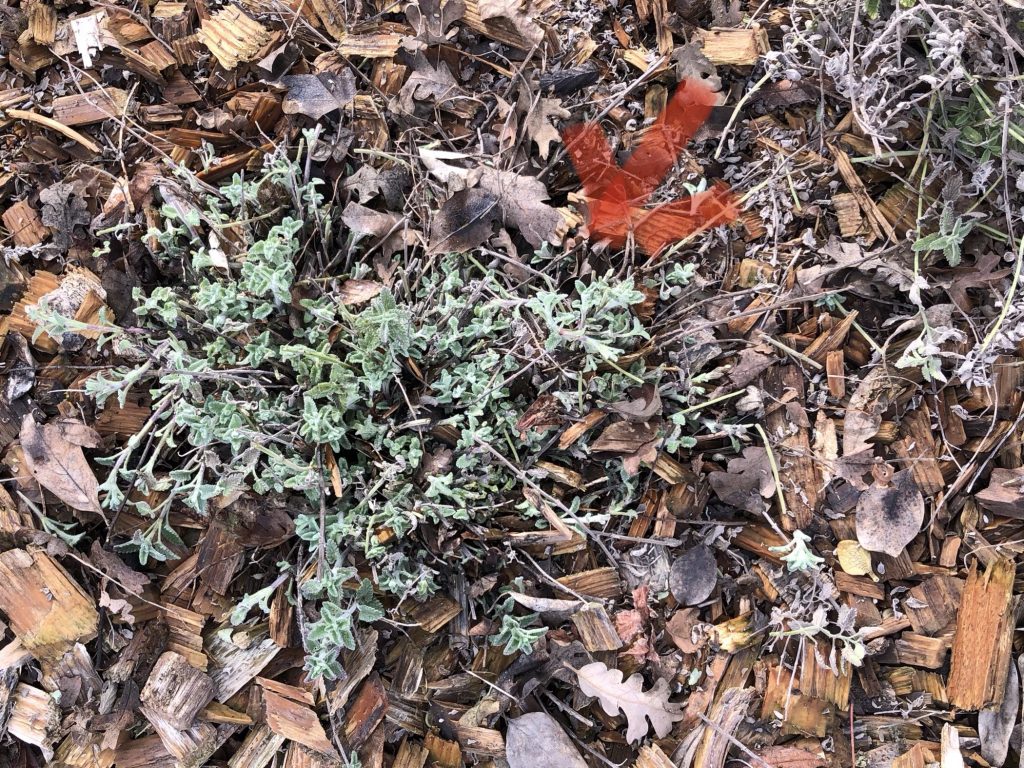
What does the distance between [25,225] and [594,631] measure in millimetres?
2007

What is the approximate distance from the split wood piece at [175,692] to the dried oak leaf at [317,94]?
1549mm

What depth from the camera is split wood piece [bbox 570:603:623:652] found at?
6.72 feet

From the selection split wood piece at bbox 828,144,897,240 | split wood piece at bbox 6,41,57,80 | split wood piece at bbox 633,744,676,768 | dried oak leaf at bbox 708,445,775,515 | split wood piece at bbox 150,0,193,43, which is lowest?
split wood piece at bbox 633,744,676,768

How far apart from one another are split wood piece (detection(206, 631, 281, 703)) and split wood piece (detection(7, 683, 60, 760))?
415 millimetres

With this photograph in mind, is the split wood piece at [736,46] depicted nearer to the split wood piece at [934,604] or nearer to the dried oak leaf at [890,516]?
the dried oak leaf at [890,516]

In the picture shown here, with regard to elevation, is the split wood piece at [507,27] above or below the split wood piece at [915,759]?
above

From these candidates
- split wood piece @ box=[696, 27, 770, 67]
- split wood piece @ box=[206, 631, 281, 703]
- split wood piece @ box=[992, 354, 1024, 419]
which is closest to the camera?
split wood piece @ box=[206, 631, 281, 703]

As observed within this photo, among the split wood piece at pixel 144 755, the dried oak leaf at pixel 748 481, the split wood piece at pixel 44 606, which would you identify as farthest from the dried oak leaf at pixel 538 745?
the split wood piece at pixel 44 606

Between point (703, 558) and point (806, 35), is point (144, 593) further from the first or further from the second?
point (806, 35)

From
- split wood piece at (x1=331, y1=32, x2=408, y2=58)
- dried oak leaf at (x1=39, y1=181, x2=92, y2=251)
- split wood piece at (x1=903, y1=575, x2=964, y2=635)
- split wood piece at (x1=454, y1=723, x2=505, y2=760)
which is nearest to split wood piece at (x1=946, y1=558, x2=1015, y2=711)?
split wood piece at (x1=903, y1=575, x2=964, y2=635)

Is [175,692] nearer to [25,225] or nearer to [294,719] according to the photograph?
[294,719]

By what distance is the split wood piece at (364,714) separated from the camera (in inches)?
77.7

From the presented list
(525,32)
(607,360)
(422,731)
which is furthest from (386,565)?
(525,32)

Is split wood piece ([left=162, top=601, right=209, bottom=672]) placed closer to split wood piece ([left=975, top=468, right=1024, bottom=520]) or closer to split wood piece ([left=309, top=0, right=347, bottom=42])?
split wood piece ([left=309, top=0, right=347, bottom=42])
